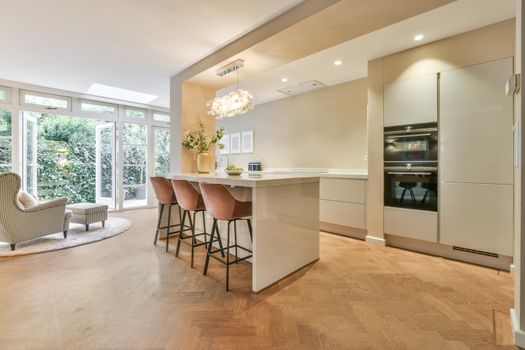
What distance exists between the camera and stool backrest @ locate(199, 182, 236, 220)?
2188mm

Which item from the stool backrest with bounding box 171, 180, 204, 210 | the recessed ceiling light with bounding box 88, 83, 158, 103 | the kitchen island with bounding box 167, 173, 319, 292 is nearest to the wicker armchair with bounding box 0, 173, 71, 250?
the stool backrest with bounding box 171, 180, 204, 210

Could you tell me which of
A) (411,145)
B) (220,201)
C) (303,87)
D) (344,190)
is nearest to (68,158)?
(220,201)

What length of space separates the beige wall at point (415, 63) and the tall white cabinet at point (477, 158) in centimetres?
13

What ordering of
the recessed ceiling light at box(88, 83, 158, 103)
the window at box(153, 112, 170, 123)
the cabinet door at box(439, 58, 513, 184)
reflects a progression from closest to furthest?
the cabinet door at box(439, 58, 513, 184)
the recessed ceiling light at box(88, 83, 158, 103)
the window at box(153, 112, 170, 123)

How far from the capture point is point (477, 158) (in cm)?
269

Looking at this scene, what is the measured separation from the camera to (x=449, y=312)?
6.16 ft

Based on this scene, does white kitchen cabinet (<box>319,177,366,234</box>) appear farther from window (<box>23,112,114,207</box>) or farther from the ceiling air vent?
window (<box>23,112,114,207</box>)

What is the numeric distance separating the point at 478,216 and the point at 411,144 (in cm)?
107

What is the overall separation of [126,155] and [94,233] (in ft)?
8.69

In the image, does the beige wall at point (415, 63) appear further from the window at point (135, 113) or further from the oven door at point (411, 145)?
the window at point (135, 113)

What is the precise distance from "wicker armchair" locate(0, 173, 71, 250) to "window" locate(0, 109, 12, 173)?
87.5 inches

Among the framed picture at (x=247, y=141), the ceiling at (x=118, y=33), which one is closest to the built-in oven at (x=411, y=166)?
the ceiling at (x=118, y=33)

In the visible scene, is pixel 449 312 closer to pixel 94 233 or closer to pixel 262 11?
pixel 262 11

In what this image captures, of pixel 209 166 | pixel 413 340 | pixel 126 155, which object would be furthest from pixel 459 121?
pixel 126 155
